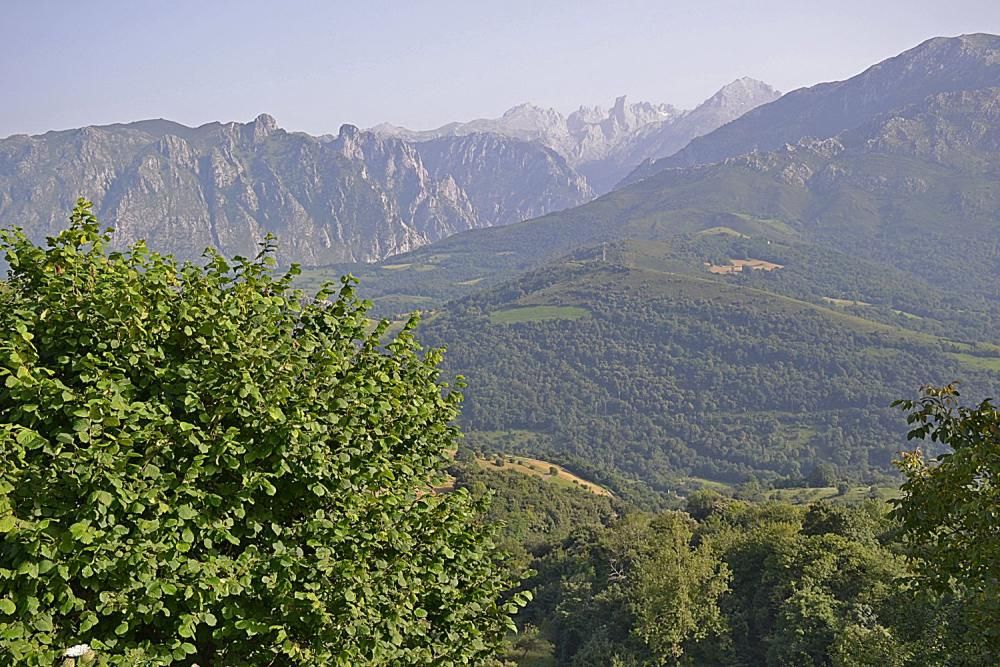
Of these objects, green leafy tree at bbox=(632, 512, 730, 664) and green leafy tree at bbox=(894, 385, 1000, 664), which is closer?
green leafy tree at bbox=(894, 385, 1000, 664)

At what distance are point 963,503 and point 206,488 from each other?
10.9 m

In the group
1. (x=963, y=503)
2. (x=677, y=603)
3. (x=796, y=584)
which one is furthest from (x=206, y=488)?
(x=796, y=584)

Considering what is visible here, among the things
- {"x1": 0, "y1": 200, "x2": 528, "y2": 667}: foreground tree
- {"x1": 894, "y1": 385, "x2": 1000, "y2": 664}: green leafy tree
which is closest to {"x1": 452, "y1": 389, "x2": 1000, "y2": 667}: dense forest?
{"x1": 894, "y1": 385, "x2": 1000, "y2": 664}: green leafy tree

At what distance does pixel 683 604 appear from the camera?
136 ft

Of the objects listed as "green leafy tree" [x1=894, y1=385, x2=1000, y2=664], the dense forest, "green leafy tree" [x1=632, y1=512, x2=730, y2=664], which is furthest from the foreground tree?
"green leafy tree" [x1=632, y1=512, x2=730, y2=664]

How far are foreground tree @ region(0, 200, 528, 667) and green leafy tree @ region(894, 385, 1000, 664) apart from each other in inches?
272

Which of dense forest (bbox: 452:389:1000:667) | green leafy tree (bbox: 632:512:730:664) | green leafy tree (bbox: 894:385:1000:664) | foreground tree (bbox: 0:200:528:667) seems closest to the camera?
foreground tree (bbox: 0:200:528:667)

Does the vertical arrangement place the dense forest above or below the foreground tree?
below

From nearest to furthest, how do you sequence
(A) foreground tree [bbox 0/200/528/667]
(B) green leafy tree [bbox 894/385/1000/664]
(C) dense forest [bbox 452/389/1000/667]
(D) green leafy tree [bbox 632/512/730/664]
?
(A) foreground tree [bbox 0/200/528/667], (B) green leafy tree [bbox 894/385/1000/664], (C) dense forest [bbox 452/389/1000/667], (D) green leafy tree [bbox 632/512/730/664]

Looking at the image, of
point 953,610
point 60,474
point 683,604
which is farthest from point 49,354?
point 683,604

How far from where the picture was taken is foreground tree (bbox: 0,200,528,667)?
8.44 meters

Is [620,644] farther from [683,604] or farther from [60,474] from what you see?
[60,474]

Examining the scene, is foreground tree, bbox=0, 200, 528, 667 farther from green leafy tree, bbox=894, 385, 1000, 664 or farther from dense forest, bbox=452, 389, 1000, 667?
green leafy tree, bbox=894, 385, 1000, 664

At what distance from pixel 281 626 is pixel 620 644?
4023 centimetres
